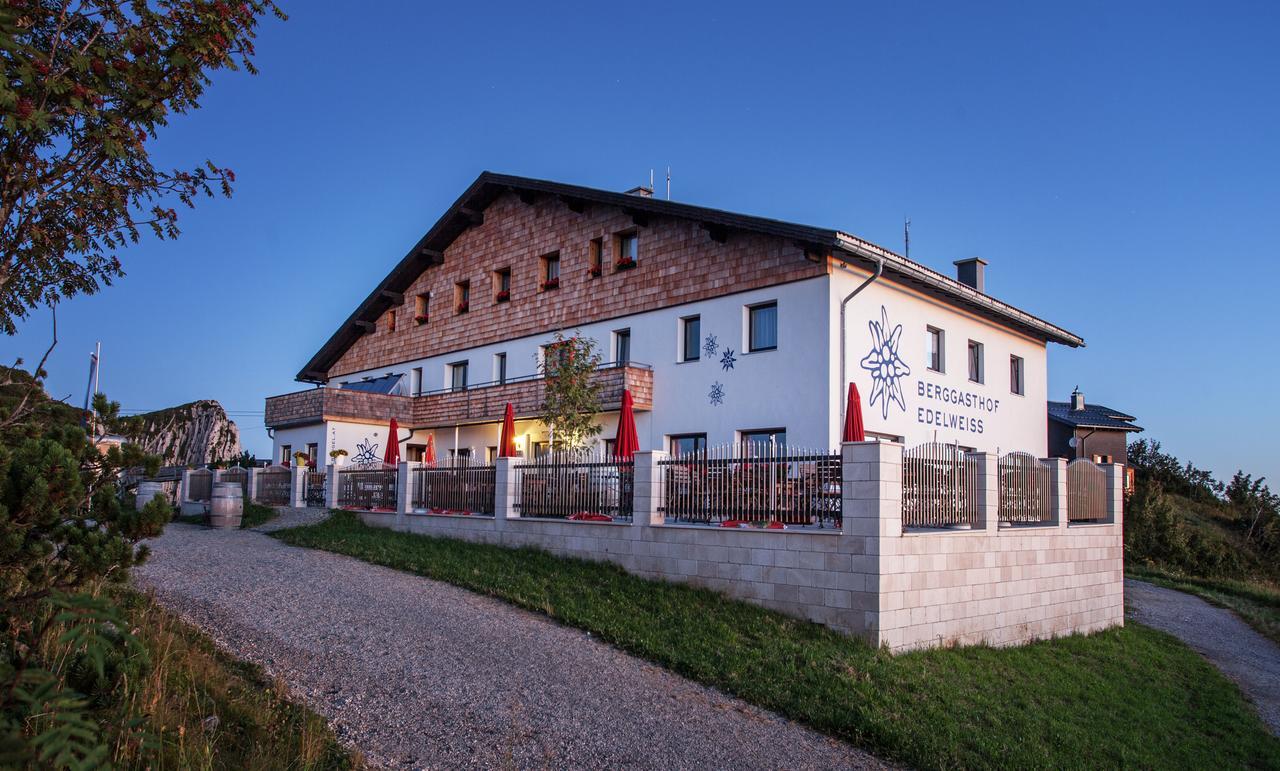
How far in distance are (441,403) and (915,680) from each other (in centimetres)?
1947

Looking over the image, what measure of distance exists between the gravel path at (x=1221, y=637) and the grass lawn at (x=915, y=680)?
570 mm

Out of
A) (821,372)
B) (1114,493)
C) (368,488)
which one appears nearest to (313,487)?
(368,488)

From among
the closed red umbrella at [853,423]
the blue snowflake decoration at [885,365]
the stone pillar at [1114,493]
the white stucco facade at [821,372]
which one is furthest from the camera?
the blue snowflake decoration at [885,365]

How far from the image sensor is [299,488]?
898 inches

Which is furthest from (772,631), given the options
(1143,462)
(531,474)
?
(1143,462)

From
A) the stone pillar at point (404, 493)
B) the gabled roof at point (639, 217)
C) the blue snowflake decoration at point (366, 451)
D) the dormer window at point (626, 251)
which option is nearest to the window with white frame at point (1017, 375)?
the gabled roof at point (639, 217)

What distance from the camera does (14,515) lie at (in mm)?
5238

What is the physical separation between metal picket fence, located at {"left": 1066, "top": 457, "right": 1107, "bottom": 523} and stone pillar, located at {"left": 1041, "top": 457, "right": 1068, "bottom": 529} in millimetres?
432

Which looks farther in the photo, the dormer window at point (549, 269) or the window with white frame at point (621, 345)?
the dormer window at point (549, 269)

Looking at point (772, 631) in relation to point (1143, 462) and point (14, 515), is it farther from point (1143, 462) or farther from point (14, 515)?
point (1143, 462)

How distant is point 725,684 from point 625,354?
1411cm

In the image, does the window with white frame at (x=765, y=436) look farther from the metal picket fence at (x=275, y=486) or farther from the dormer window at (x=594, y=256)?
the metal picket fence at (x=275, y=486)

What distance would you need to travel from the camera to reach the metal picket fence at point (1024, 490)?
14.1 metres

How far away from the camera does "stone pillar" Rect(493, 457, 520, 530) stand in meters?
15.8
